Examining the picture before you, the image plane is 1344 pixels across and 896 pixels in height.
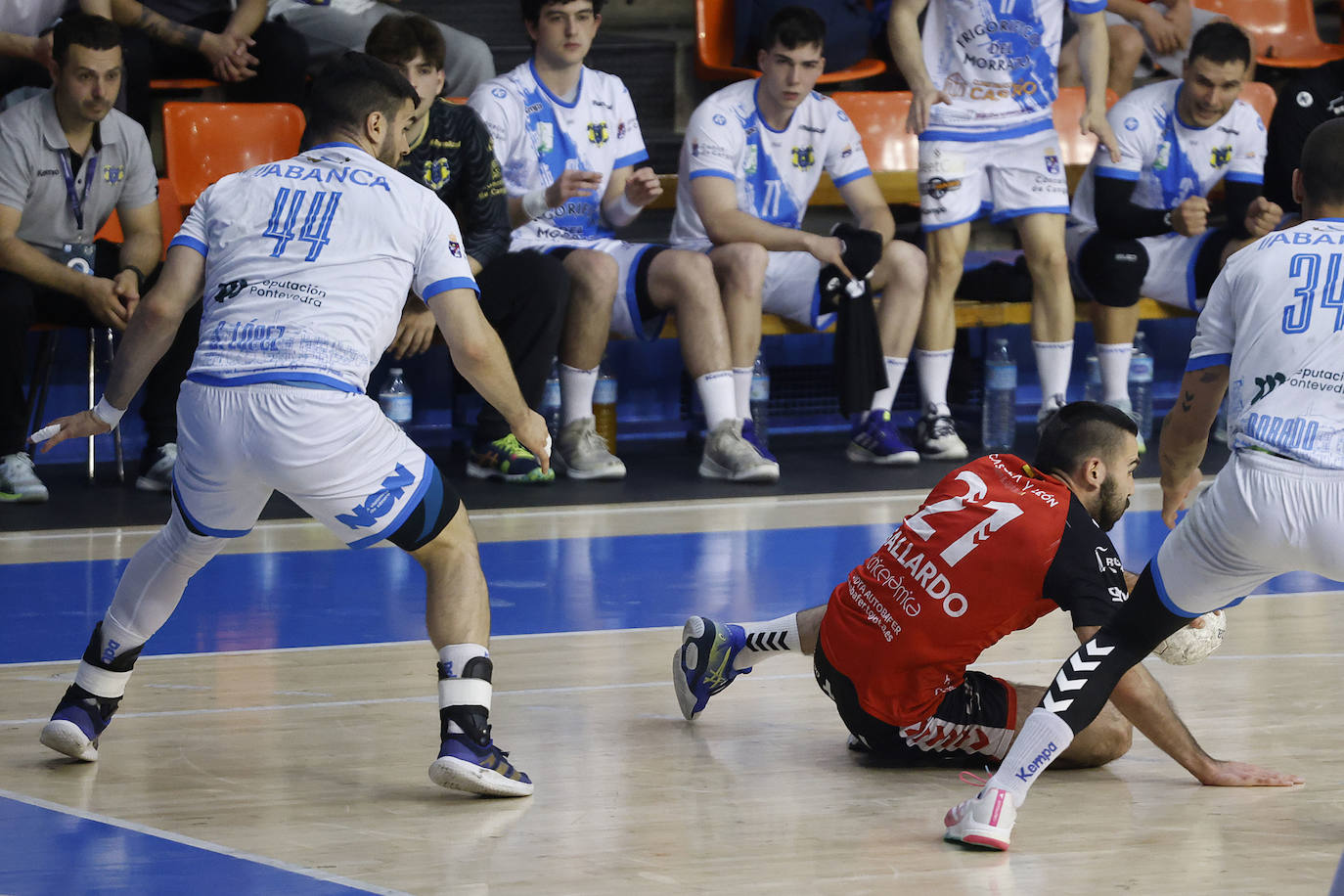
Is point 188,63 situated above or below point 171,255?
below

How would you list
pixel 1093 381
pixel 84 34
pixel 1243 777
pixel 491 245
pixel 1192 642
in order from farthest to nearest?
pixel 1093 381, pixel 491 245, pixel 84 34, pixel 1192 642, pixel 1243 777

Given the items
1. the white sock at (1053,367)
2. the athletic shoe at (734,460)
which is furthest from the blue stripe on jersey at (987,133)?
the athletic shoe at (734,460)

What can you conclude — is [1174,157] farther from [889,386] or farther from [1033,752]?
[1033,752]

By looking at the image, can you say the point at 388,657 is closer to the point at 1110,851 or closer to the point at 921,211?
the point at 1110,851

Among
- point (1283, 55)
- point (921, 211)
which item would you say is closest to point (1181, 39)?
point (1283, 55)

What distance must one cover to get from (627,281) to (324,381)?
13.0ft

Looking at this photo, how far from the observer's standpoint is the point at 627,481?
276 inches

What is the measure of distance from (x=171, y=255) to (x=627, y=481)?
3.67m

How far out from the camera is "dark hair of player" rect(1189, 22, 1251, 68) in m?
7.33

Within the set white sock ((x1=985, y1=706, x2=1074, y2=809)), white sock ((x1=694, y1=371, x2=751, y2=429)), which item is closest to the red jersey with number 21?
white sock ((x1=985, y1=706, x2=1074, y2=809))

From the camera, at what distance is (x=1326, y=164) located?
3154 millimetres

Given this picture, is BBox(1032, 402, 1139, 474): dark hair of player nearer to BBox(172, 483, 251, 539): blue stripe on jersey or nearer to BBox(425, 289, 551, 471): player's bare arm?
BBox(425, 289, 551, 471): player's bare arm

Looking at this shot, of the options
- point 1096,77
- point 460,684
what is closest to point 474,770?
point 460,684

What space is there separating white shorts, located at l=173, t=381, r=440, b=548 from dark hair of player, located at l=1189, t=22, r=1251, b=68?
513cm
